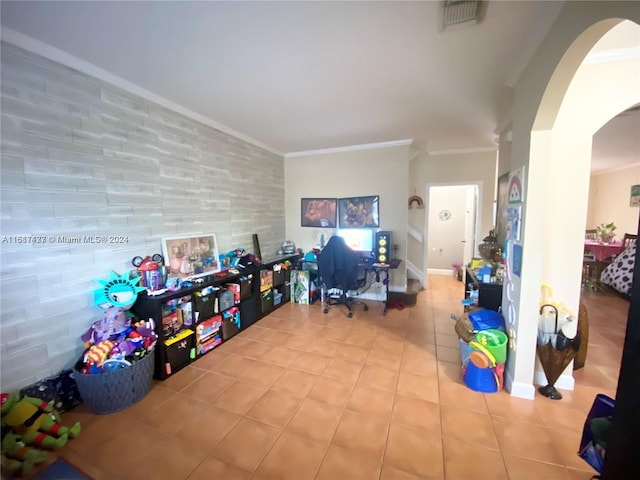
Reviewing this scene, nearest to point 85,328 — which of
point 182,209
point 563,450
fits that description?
point 182,209

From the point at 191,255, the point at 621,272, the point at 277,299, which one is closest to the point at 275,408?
the point at 191,255

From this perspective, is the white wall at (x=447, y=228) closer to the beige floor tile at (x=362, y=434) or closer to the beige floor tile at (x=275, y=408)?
the beige floor tile at (x=362, y=434)

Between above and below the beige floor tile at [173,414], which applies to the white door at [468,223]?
above

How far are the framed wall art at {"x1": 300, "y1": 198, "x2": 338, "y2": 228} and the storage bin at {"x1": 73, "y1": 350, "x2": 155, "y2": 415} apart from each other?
3044 mm

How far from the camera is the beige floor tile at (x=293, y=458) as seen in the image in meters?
1.37

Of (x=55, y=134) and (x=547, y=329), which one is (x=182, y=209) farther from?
(x=547, y=329)

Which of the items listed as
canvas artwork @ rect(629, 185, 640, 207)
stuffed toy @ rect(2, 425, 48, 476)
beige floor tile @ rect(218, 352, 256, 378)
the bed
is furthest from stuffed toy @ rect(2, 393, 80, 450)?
canvas artwork @ rect(629, 185, 640, 207)

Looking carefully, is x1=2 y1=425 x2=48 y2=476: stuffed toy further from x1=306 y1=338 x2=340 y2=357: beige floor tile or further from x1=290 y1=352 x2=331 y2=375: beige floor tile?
x1=306 y1=338 x2=340 y2=357: beige floor tile

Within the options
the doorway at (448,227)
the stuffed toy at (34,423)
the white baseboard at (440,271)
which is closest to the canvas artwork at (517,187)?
the stuffed toy at (34,423)

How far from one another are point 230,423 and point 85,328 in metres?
1.33

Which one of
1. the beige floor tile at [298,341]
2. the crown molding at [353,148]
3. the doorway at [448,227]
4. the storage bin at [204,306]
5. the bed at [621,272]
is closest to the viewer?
the storage bin at [204,306]

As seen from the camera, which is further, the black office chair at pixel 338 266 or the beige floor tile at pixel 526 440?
the black office chair at pixel 338 266

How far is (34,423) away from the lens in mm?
1515

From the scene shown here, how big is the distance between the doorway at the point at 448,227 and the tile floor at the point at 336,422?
325 centimetres
